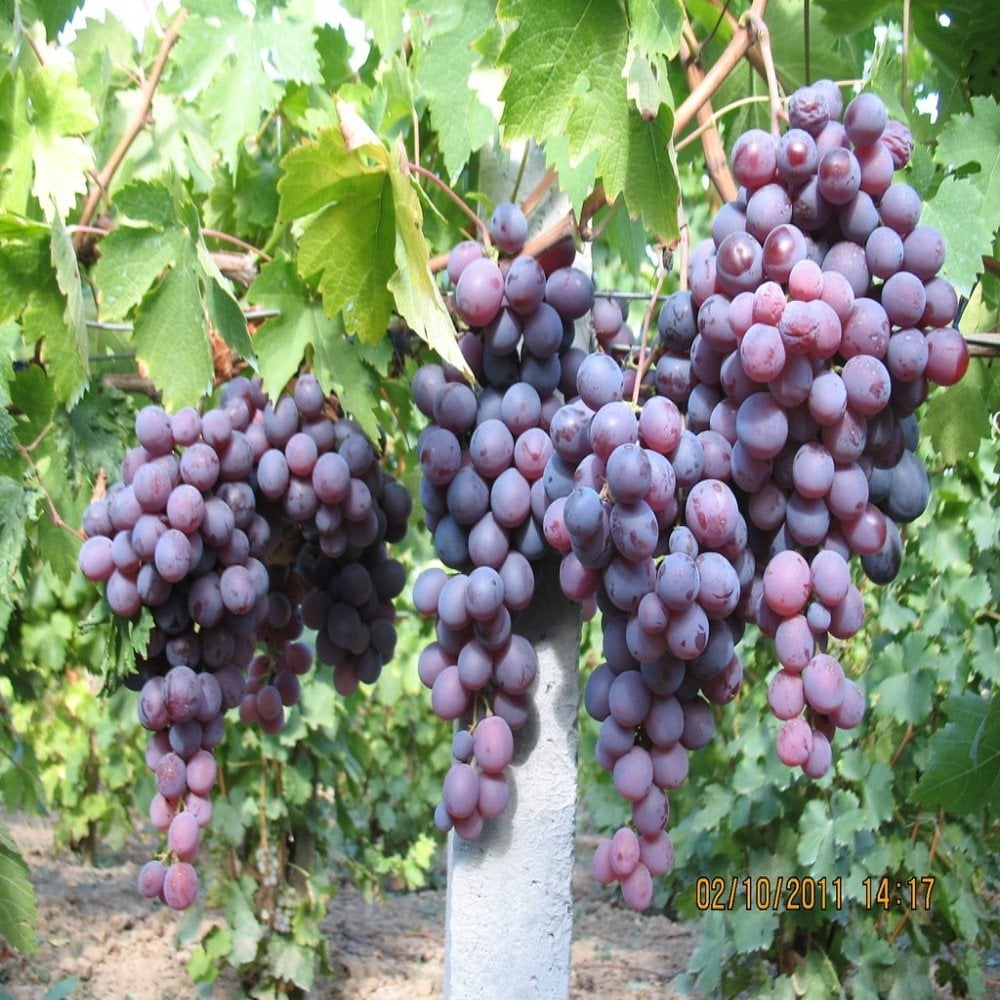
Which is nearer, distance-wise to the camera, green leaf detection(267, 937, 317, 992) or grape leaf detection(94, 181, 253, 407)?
grape leaf detection(94, 181, 253, 407)

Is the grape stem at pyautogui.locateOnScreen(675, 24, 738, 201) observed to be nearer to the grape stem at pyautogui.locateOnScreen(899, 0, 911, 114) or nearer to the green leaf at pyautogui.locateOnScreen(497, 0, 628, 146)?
the green leaf at pyautogui.locateOnScreen(497, 0, 628, 146)

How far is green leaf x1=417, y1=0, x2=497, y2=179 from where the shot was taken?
47.3 inches

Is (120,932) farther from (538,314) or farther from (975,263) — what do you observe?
(975,263)

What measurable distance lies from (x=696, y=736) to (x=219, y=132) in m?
1.02

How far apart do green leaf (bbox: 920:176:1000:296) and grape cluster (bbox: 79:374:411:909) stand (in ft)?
2.18

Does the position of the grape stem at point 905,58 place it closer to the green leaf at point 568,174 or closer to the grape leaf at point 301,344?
the green leaf at point 568,174

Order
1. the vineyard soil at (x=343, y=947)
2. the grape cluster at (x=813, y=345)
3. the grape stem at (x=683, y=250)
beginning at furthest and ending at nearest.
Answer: the vineyard soil at (x=343, y=947), the grape stem at (x=683, y=250), the grape cluster at (x=813, y=345)

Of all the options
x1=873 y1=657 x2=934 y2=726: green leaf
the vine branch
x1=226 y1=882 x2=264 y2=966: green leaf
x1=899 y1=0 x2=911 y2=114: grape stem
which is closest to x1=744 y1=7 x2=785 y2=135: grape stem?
the vine branch

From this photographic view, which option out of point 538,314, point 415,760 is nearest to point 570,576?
point 538,314

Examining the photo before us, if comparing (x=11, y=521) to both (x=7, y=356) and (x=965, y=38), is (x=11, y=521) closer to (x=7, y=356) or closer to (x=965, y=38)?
(x=7, y=356)

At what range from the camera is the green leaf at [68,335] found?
4.06 feet
